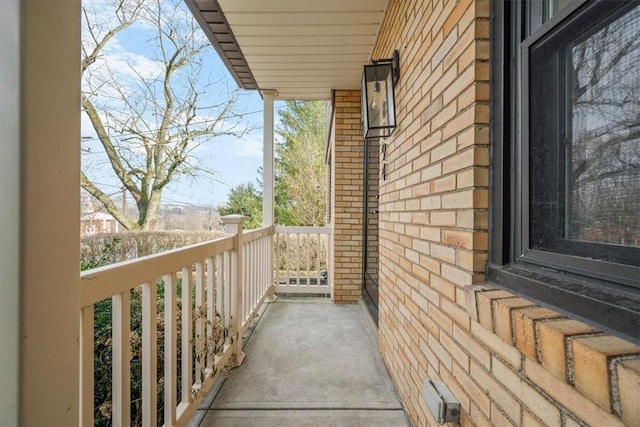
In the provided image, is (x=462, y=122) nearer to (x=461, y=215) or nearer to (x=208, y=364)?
(x=461, y=215)

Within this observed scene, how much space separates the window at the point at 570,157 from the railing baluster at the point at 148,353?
A: 1.31 m

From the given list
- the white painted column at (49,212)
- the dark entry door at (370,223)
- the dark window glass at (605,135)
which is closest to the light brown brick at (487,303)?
the dark window glass at (605,135)

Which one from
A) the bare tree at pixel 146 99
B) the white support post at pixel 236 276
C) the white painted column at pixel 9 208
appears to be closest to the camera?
the white painted column at pixel 9 208

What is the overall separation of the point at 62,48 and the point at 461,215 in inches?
48.4

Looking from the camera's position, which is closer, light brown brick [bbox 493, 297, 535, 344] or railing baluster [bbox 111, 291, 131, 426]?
light brown brick [bbox 493, 297, 535, 344]

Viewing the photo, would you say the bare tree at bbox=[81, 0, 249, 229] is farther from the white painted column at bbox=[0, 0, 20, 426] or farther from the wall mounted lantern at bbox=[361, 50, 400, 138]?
the white painted column at bbox=[0, 0, 20, 426]

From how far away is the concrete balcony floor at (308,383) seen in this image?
1682mm

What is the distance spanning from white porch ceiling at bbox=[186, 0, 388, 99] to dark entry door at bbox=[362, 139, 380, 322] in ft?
2.98

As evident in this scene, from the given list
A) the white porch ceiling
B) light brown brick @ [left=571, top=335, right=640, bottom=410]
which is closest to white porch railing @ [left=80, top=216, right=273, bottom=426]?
light brown brick @ [left=571, top=335, right=640, bottom=410]

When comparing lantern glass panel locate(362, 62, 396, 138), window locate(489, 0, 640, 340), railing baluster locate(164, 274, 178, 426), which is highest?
lantern glass panel locate(362, 62, 396, 138)

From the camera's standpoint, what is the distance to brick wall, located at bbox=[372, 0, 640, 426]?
60cm

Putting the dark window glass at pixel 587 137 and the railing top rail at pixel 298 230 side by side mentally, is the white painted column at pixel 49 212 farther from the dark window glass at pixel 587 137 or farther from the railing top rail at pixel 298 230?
the railing top rail at pixel 298 230

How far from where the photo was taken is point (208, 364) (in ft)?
6.15

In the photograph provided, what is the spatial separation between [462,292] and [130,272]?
3.92 ft
